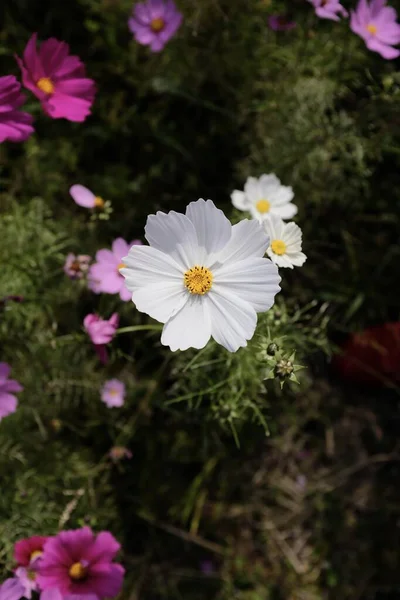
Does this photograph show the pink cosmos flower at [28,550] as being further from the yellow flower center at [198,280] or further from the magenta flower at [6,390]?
the yellow flower center at [198,280]

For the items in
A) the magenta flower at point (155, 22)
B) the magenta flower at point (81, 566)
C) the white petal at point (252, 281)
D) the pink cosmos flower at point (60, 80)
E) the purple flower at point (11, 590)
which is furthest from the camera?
the magenta flower at point (155, 22)

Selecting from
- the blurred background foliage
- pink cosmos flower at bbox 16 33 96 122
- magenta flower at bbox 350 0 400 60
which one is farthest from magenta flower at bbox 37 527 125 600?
magenta flower at bbox 350 0 400 60

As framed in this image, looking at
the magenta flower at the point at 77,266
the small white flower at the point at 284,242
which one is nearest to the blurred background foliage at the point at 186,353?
the magenta flower at the point at 77,266

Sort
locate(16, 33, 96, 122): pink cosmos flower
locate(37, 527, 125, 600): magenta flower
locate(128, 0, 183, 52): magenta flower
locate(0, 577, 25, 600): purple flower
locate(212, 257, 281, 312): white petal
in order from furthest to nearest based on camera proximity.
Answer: locate(128, 0, 183, 52): magenta flower
locate(16, 33, 96, 122): pink cosmos flower
locate(37, 527, 125, 600): magenta flower
locate(0, 577, 25, 600): purple flower
locate(212, 257, 281, 312): white petal

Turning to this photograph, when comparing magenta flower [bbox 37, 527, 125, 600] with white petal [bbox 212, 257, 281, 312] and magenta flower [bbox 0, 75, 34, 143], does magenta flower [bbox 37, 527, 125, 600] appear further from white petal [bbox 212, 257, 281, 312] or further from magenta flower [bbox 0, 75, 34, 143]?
magenta flower [bbox 0, 75, 34, 143]

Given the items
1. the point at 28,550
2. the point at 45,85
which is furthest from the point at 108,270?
the point at 28,550

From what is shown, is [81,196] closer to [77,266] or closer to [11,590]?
[77,266]

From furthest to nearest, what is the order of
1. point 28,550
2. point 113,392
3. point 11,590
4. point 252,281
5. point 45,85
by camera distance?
point 113,392, point 45,85, point 28,550, point 11,590, point 252,281
